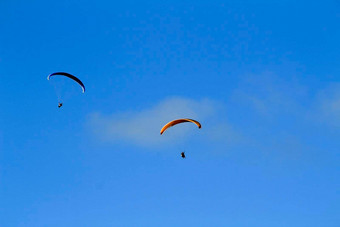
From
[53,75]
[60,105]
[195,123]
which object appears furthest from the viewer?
[60,105]

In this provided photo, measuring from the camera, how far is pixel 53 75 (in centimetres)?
8150

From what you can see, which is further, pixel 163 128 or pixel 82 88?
pixel 82 88

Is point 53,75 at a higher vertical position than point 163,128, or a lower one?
higher

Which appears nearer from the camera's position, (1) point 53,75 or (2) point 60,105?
(1) point 53,75

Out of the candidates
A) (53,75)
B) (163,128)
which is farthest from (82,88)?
(163,128)

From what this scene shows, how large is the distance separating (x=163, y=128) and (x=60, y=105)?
18381 millimetres

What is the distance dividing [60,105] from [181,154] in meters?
21.0

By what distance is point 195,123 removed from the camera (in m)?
75.6

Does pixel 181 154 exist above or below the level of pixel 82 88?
below

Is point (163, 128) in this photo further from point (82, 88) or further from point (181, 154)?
point (82, 88)

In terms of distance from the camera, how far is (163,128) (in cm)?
7738

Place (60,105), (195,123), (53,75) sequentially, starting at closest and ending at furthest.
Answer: (195,123), (53,75), (60,105)

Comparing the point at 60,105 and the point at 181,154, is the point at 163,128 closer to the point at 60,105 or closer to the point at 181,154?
the point at 181,154

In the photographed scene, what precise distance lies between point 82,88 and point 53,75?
4409 mm
